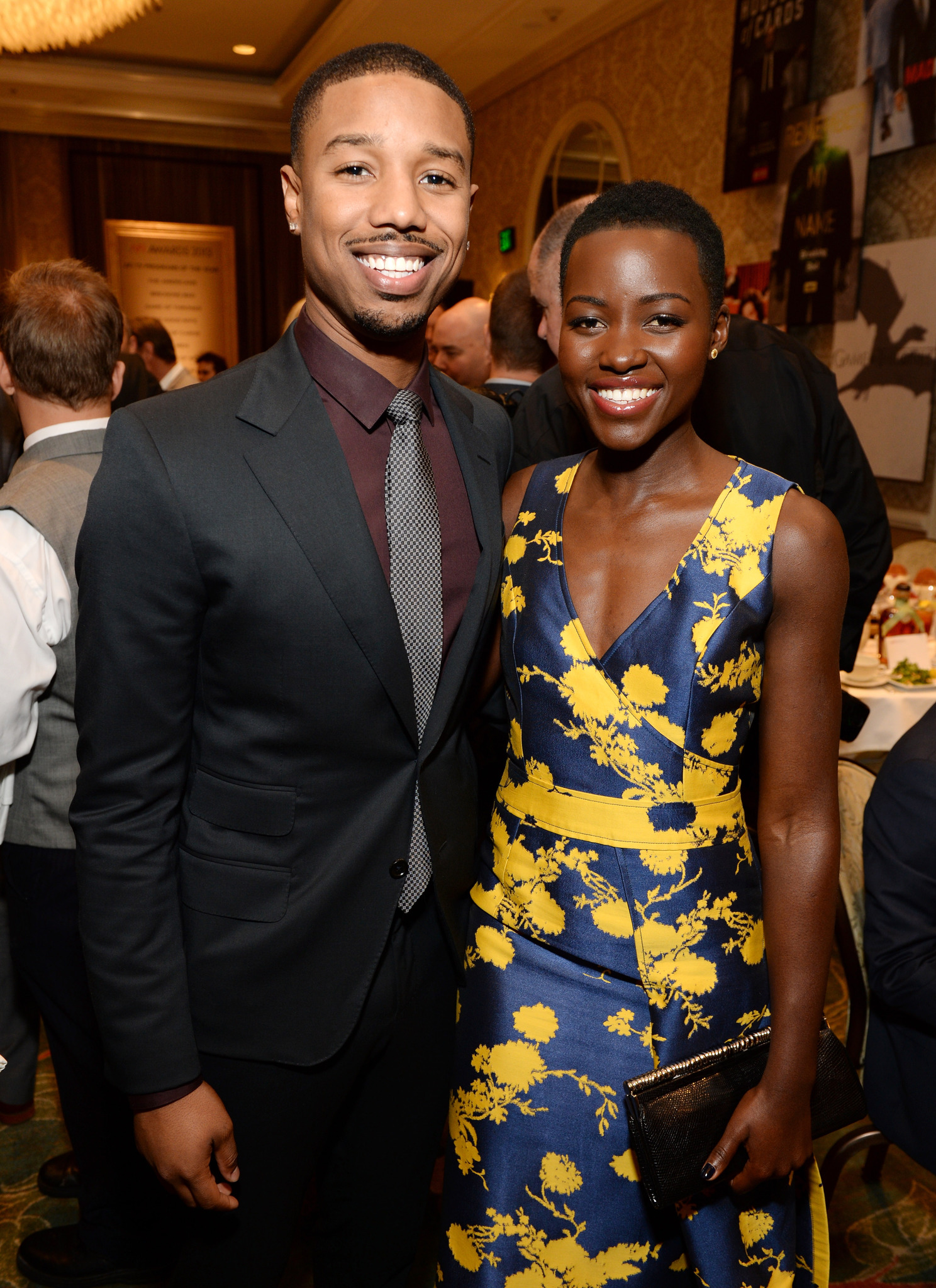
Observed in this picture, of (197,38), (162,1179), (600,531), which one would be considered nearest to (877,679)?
(600,531)

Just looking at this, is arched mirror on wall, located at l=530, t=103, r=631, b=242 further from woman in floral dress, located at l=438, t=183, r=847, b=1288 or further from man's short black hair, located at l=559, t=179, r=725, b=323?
woman in floral dress, located at l=438, t=183, r=847, b=1288

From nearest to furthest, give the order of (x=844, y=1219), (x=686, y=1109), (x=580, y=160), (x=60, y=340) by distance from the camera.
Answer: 1. (x=686, y=1109)
2. (x=60, y=340)
3. (x=844, y=1219)
4. (x=580, y=160)

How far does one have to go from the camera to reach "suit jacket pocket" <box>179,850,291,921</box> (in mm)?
1209

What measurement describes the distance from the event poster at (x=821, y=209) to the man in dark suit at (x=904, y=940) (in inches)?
129

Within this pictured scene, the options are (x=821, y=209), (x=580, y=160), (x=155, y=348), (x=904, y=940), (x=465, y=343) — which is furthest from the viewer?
(x=580, y=160)

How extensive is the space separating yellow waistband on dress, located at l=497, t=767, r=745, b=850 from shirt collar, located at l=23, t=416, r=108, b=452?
45.8 inches

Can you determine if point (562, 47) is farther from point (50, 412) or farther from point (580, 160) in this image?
point (50, 412)

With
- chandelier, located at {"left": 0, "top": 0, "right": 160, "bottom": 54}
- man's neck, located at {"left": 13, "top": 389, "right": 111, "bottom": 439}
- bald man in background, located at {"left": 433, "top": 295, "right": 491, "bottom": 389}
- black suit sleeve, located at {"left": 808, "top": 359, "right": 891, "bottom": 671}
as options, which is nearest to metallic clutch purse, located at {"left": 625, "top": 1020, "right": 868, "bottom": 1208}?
black suit sleeve, located at {"left": 808, "top": 359, "right": 891, "bottom": 671}

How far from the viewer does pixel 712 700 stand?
3.99 feet

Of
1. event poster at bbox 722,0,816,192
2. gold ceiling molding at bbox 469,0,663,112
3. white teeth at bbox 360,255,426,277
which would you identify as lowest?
white teeth at bbox 360,255,426,277

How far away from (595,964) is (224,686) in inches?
21.9

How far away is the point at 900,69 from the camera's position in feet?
13.3

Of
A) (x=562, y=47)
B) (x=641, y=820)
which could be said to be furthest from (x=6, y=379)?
(x=562, y=47)

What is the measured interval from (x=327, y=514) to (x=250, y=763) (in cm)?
30
